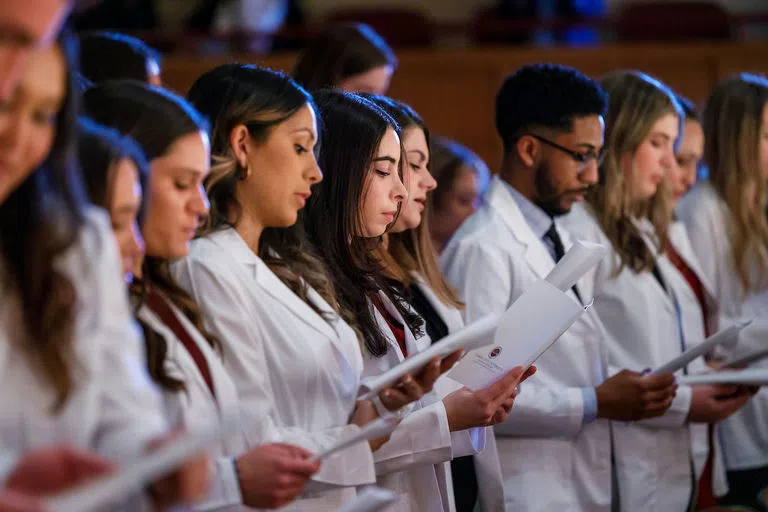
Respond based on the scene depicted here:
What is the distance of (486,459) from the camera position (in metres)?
2.79

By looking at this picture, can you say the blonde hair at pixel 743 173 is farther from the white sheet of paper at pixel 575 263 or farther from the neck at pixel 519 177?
the white sheet of paper at pixel 575 263

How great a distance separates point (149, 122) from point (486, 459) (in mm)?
1458

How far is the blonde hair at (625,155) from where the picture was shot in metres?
3.30

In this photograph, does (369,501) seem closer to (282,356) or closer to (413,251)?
(282,356)

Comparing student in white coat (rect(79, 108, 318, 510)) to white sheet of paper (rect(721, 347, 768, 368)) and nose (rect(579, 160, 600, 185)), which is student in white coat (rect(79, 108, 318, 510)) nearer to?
nose (rect(579, 160, 600, 185))

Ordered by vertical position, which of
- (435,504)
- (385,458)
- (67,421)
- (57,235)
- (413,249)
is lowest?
(435,504)

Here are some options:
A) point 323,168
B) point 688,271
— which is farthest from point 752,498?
point 323,168

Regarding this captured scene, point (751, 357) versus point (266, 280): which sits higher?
point (266, 280)

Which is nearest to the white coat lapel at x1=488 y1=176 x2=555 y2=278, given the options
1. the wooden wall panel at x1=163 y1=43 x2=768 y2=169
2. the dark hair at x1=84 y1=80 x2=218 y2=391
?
the dark hair at x1=84 y1=80 x2=218 y2=391

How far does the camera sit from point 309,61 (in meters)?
3.49

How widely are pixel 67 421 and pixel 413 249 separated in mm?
1659

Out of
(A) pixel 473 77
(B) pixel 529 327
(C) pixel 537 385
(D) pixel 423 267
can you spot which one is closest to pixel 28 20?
(B) pixel 529 327

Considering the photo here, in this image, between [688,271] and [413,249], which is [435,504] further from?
[688,271]

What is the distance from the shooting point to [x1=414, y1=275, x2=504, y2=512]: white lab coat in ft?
9.16
